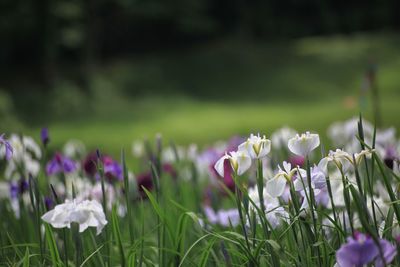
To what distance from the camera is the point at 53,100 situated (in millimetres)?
17016

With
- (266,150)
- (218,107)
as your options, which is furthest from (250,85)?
(266,150)

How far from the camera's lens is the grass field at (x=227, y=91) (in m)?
13.9

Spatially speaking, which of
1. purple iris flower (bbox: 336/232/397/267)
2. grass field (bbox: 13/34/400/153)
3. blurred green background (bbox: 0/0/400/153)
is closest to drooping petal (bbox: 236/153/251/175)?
purple iris flower (bbox: 336/232/397/267)

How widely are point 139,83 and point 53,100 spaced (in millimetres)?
3247

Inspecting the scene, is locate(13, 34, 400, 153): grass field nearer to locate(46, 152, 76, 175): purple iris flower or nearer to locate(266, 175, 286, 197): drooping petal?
locate(46, 152, 76, 175): purple iris flower

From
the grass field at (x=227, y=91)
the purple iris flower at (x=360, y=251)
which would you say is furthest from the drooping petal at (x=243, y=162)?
the grass field at (x=227, y=91)

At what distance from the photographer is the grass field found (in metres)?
13.9

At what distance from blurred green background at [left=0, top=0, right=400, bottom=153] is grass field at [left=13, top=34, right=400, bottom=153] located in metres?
0.04

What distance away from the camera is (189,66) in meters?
21.0

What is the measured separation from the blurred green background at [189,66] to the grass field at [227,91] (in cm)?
4

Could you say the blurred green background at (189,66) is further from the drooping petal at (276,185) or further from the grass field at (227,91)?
the drooping petal at (276,185)

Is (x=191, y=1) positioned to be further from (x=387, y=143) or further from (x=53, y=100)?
(x=387, y=143)

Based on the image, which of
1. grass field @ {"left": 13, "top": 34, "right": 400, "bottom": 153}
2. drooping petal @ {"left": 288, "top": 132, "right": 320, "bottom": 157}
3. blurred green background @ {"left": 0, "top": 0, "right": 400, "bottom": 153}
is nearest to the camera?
drooping petal @ {"left": 288, "top": 132, "right": 320, "bottom": 157}

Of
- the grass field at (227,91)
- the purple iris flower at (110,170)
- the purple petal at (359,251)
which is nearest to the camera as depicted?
the purple petal at (359,251)
